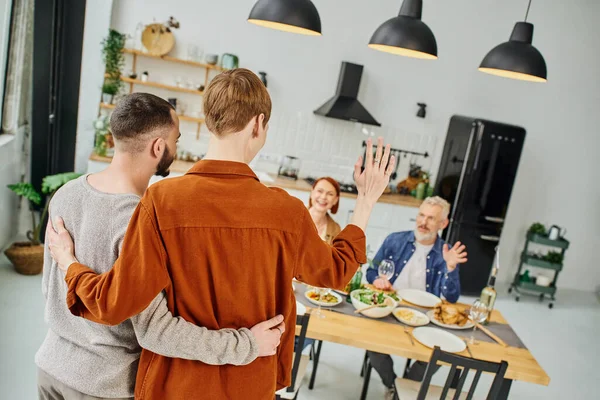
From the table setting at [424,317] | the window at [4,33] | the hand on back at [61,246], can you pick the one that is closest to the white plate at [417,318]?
the table setting at [424,317]

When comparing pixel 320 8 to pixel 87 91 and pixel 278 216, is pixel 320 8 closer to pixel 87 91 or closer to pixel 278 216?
pixel 87 91

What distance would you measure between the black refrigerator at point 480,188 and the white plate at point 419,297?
246 centimetres

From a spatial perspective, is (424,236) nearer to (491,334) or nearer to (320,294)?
(491,334)

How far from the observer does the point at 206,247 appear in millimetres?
1289

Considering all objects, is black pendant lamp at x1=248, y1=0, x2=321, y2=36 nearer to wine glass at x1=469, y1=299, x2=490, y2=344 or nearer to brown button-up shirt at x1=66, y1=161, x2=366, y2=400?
brown button-up shirt at x1=66, y1=161, x2=366, y2=400

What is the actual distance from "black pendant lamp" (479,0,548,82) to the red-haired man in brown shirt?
6.83ft

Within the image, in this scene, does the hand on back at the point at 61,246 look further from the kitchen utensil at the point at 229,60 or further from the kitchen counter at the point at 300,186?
the kitchen utensil at the point at 229,60

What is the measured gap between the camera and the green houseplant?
4.98 meters

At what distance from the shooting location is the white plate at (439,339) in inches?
103

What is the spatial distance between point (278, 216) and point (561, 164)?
19.7 ft

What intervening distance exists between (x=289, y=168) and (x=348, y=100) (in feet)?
3.18

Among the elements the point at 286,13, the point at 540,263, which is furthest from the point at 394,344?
the point at 540,263

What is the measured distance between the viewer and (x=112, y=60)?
197 inches

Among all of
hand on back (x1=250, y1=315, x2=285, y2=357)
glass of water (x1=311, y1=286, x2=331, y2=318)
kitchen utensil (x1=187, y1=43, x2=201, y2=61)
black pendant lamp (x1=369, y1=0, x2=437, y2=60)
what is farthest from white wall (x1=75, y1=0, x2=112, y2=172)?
hand on back (x1=250, y1=315, x2=285, y2=357)
